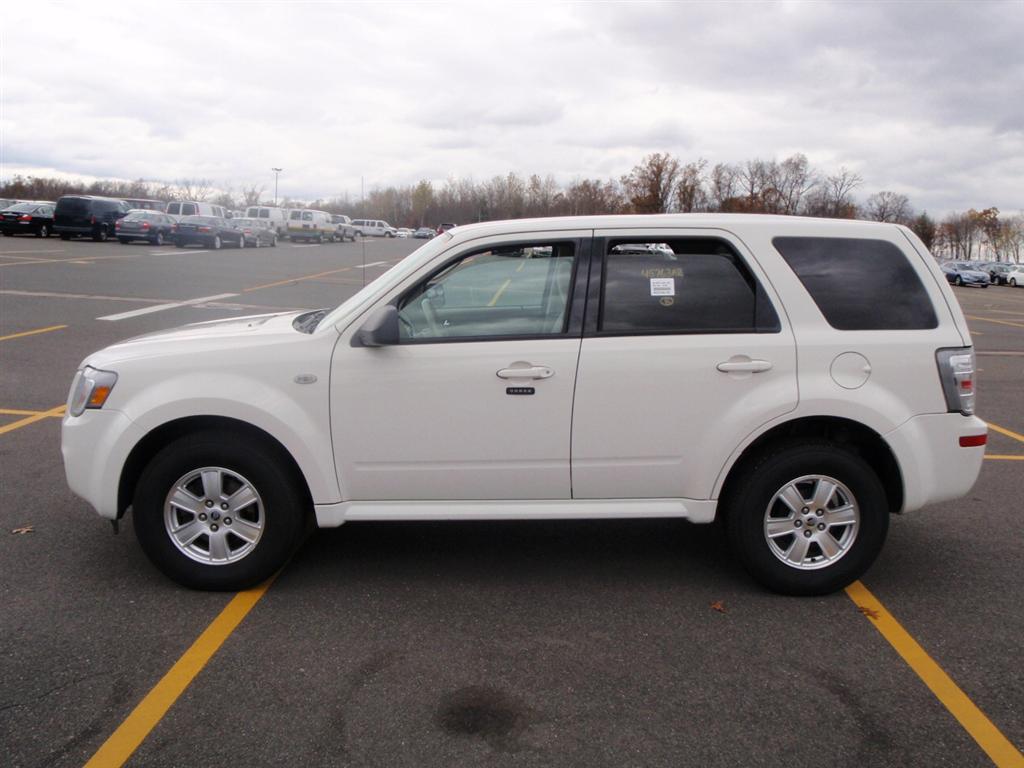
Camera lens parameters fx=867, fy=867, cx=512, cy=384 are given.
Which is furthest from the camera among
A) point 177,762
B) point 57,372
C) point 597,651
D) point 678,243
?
point 57,372

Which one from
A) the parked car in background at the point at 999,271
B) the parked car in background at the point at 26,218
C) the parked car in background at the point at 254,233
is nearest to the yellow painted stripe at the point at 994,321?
the parked car in background at the point at 254,233

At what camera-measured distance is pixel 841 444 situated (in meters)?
4.38

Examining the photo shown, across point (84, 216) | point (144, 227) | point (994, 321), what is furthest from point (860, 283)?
point (84, 216)

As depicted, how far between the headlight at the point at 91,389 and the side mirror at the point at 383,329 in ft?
4.17

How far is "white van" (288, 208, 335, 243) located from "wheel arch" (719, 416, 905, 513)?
55.1 metres

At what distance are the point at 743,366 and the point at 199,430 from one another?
8.71 feet

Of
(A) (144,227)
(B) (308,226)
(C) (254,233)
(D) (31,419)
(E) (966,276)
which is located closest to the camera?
(D) (31,419)

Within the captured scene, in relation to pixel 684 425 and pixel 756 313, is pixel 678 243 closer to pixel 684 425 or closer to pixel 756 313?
pixel 756 313

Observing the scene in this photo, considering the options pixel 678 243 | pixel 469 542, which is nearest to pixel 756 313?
pixel 678 243

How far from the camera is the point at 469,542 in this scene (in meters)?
5.07

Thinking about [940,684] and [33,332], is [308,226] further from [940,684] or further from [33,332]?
[940,684]

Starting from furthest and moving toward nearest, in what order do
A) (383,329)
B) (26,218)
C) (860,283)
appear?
1. (26,218)
2. (860,283)
3. (383,329)

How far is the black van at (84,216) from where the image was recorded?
36812mm

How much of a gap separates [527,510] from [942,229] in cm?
15165
